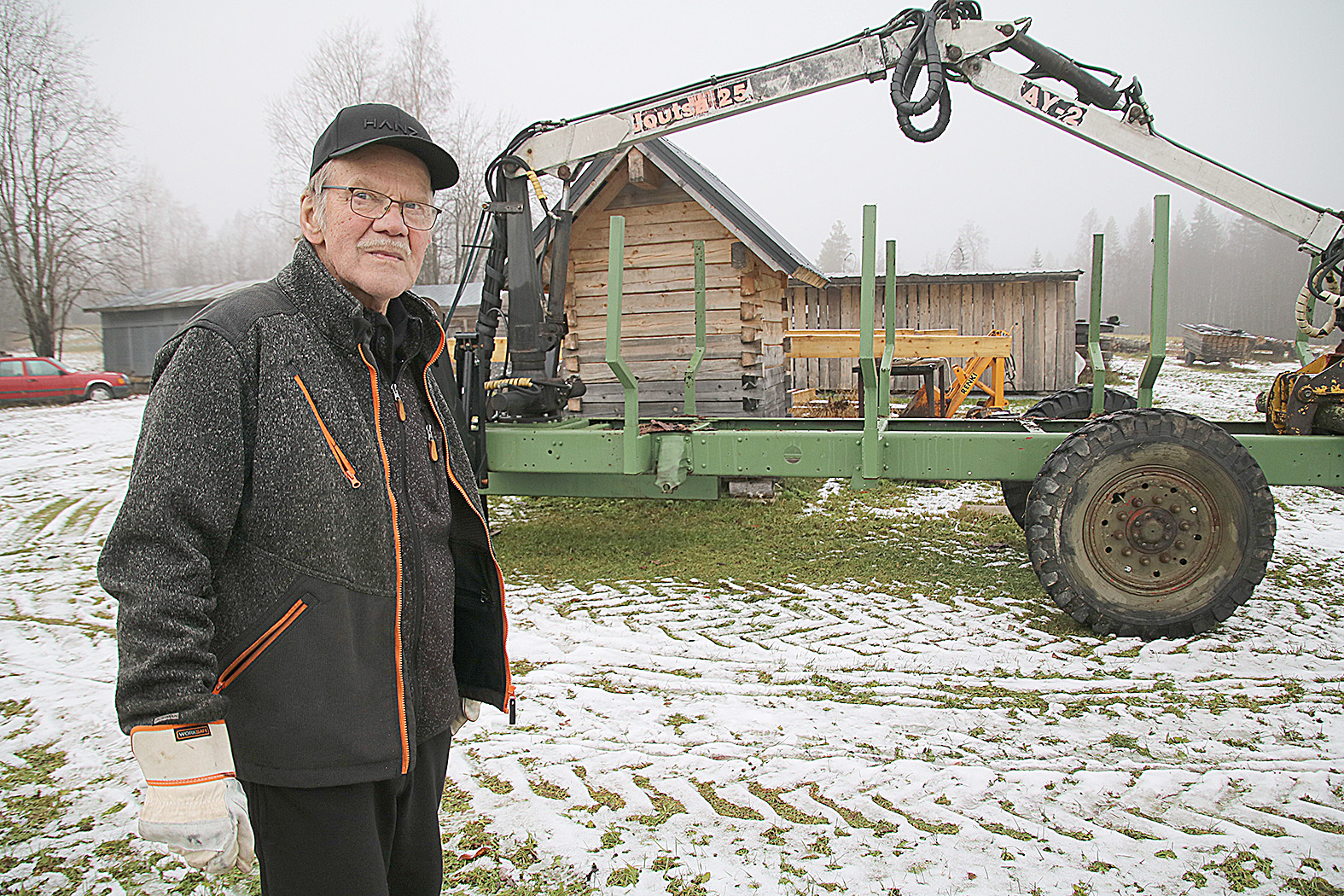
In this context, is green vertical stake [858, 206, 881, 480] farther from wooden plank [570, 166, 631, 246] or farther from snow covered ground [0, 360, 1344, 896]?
wooden plank [570, 166, 631, 246]

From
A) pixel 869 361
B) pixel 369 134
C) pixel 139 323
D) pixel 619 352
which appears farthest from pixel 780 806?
pixel 139 323

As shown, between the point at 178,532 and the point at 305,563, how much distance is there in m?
0.21

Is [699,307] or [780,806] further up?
[699,307]

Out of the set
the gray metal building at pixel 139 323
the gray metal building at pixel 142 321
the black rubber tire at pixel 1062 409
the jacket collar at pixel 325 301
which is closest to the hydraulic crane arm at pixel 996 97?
the black rubber tire at pixel 1062 409

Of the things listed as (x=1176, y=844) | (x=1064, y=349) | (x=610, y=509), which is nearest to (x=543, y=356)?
(x=610, y=509)

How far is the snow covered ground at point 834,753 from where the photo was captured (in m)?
2.60

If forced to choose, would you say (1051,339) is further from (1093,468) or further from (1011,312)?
(1093,468)

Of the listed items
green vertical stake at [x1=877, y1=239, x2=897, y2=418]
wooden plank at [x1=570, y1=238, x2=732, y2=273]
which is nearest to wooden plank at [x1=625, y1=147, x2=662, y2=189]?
wooden plank at [x1=570, y1=238, x2=732, y2=273]

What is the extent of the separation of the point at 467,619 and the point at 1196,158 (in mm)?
5906

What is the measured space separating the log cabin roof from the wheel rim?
441cm

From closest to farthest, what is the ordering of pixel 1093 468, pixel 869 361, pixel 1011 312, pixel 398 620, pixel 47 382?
pixel 398 620, pixel 1093 468, pixel 869 361, pixel 1011 312, pixel 47 382

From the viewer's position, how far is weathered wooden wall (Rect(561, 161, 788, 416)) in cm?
873

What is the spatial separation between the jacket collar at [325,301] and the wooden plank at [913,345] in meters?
8.03

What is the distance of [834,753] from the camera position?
330 cm
